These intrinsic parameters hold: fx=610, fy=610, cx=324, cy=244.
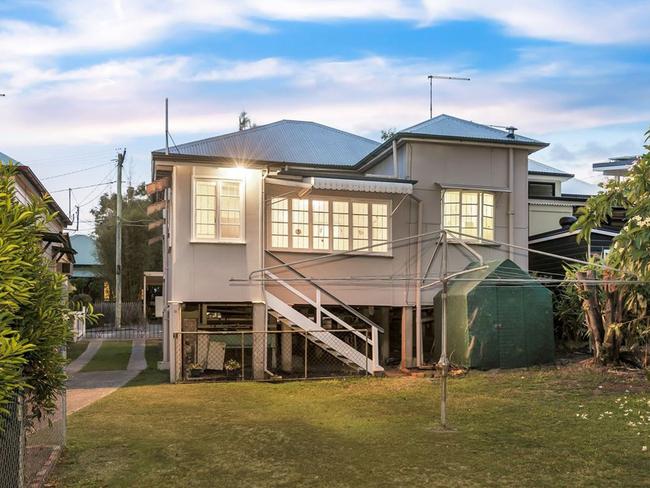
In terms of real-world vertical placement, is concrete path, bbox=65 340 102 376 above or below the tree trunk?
below

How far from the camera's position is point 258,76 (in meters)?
17.4

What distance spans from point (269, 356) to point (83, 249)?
41.2m

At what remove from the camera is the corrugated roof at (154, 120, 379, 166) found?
19516mm

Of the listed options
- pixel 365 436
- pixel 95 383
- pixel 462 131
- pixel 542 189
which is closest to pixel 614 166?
pixel 542 189

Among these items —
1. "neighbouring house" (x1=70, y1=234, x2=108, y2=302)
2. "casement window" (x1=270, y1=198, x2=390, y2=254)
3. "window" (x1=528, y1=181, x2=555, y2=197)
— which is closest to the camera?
"casement window" (x1=270, y1=198, x2=390, y2=254)

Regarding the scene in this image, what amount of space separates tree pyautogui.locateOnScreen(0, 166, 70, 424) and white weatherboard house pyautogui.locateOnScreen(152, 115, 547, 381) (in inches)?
373

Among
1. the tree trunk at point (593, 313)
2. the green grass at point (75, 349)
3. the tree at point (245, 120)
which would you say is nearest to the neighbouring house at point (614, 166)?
the tree trunk at point (593, 313)

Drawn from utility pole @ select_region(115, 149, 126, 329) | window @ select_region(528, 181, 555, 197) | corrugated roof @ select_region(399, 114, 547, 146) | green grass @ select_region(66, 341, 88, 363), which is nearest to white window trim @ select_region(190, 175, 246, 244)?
corrugated roof @ select_region(399, 114, 547, 146)

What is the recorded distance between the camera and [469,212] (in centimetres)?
1898

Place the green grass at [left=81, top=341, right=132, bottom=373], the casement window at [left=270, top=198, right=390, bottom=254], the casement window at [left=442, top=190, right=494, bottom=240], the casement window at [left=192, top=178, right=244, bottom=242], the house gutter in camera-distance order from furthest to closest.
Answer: the green grass at [left=81, top=341, right=132, bottom=373] → the house gutter → the casement window at [left=442, top=190, right=494, bottom=240] → the casement window at [left=270, top=198, right=390, bottom=254] → the casement window at [left=192, top=178, right=244, bottom=242]

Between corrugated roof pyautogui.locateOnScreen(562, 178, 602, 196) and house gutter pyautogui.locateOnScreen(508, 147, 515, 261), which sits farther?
corrugated roof pyautogui.locateOnScreen(562, 178, 602, 196)

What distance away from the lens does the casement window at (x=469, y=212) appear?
1881 cm

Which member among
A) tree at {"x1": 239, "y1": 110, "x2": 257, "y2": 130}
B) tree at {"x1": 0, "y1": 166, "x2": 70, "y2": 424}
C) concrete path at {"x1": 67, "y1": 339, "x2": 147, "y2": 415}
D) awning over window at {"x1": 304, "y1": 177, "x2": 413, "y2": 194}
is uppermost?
tree at {"x1": 239, "y1": 110, "x2": 257, "y2": 130}

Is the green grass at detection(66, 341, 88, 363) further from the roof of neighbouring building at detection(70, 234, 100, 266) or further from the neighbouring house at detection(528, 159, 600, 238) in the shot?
the roof of neighbouring building at detection(70, 234, 100, 266)
